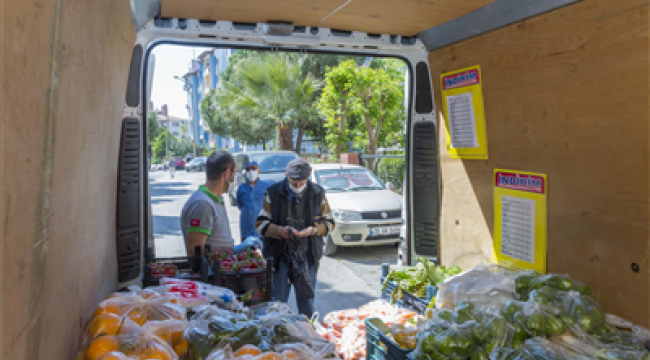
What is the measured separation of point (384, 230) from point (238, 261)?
5.57m

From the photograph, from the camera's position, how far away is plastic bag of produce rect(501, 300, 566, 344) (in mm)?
2396

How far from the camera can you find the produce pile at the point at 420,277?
11.8ft

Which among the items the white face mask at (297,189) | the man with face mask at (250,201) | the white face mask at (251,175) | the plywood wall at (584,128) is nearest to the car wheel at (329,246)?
the man with face mask at (250,201)

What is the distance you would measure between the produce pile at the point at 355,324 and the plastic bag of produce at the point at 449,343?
0.80 metres

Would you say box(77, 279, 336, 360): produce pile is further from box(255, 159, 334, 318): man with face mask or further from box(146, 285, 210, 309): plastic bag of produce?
box(255, 159, 334, 318): man with face mask

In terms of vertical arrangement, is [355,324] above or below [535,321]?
below

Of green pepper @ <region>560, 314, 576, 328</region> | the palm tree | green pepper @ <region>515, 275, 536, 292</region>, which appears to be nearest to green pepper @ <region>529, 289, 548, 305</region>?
green pepper @ <region>560, 314, 576, 328</region>

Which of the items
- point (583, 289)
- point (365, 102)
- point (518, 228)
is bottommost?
point (583, 289)

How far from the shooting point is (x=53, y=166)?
149cm

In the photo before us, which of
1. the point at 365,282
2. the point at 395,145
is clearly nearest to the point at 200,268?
the point at 365,282

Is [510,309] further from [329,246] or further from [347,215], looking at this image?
[329,246]

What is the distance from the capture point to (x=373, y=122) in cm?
1727

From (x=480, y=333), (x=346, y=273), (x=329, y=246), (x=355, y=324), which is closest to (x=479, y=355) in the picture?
(x=480, y=333)

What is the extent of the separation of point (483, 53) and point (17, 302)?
10.6 ft
